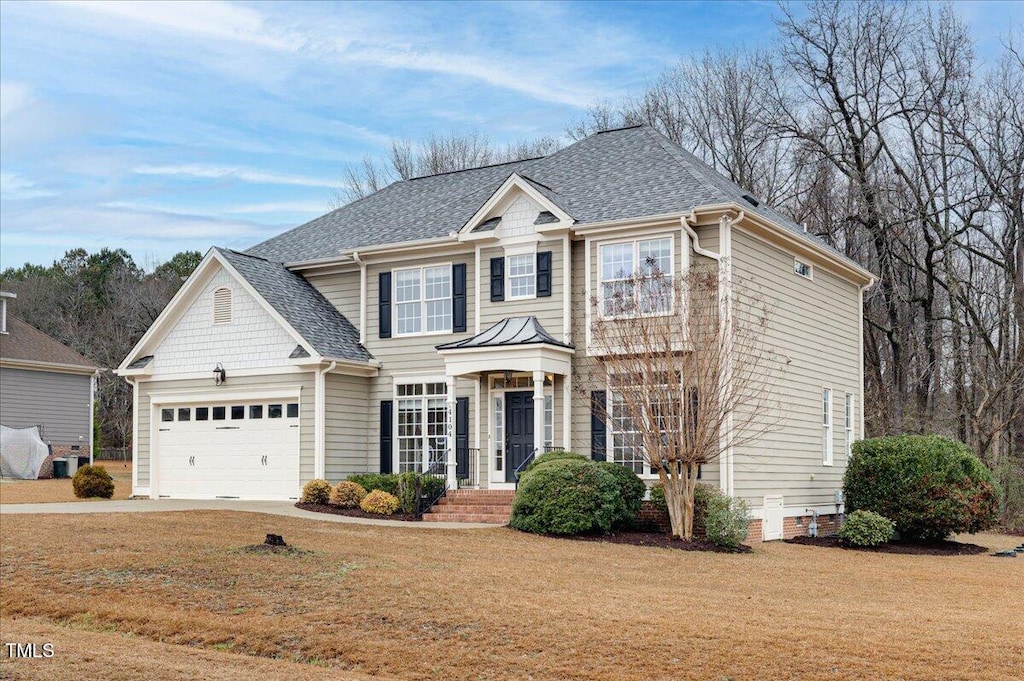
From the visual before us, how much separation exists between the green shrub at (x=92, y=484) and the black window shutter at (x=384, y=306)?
7.89m

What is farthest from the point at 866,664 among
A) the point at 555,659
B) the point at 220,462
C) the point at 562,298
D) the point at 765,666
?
the point at 220,462

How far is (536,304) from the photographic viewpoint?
23.4 meters

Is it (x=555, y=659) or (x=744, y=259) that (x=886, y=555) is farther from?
(x=555, y=659)

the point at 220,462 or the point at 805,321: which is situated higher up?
the point at 805,321

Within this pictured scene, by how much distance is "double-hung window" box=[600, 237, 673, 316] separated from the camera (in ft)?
67.7

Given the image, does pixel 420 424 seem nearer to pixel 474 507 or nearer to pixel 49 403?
pixel 474 507

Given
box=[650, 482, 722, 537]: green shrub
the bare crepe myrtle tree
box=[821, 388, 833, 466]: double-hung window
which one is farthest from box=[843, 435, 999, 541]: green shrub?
box=[650, 482, 722, 537]: green shrub

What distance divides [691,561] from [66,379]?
1229 inches

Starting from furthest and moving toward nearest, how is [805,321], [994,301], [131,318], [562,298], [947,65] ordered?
[131,318] → [994,301] → [947,65] → [805,321] → [562,298]

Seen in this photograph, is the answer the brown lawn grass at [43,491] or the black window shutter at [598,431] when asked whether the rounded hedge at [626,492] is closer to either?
the black window shutter at [598,431]

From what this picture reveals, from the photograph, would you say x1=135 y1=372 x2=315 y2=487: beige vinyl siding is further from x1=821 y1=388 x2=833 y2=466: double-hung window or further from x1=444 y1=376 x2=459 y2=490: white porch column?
x1=821 y1=388 x2=833 y2=466: double-hung window

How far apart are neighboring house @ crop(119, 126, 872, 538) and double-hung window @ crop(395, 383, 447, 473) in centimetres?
5

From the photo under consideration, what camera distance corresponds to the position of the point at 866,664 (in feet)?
34.3

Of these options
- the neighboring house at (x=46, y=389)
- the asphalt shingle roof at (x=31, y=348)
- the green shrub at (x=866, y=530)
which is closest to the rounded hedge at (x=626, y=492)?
the green shrub at (x=866, y=530)
